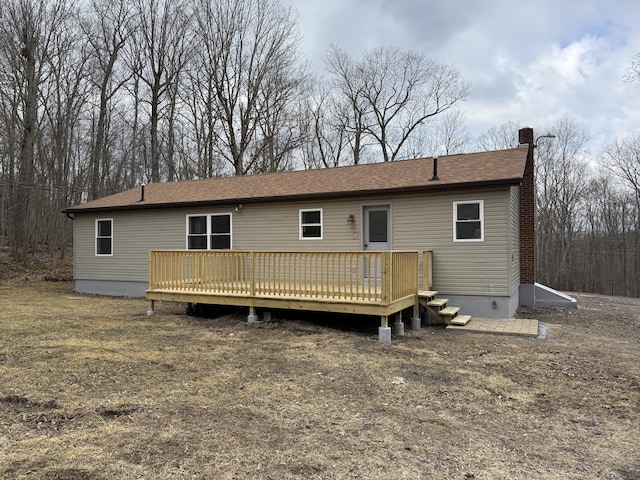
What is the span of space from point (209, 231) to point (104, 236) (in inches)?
157

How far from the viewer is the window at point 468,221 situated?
847cm

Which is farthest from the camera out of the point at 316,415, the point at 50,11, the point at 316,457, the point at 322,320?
the point at 50,11

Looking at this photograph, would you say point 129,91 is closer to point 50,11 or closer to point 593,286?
point 50,11

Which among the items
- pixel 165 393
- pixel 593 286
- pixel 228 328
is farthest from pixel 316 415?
pixel 593 286

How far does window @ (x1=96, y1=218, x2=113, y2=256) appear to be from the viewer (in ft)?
42.5

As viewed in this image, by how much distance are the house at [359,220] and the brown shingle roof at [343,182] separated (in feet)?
0.11

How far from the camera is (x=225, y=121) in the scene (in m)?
21.5

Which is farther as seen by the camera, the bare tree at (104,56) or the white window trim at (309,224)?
the bare tree at (104,56)

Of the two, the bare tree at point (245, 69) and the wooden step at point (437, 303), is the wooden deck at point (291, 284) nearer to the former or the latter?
the wooden step at point (437, 303)

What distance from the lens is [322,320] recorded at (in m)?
8.26

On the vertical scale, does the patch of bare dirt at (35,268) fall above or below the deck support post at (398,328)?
above

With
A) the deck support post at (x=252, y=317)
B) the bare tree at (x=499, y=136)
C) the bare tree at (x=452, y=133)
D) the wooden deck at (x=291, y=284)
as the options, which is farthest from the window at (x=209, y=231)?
the bare tree at (x=499, y=136)

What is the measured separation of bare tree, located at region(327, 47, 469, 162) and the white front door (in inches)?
592

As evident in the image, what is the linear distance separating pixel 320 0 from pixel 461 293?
422 inches
